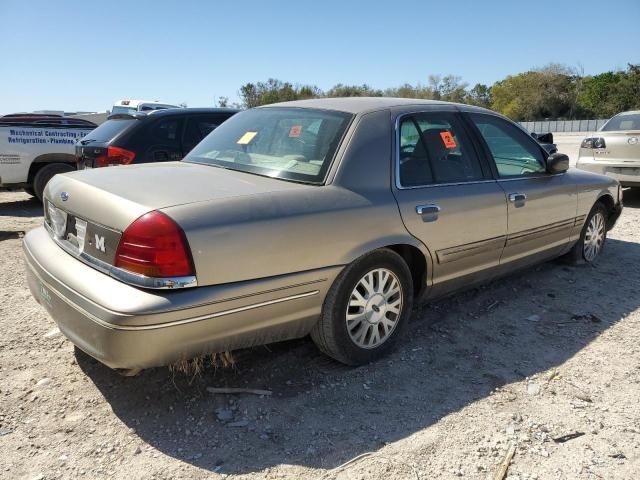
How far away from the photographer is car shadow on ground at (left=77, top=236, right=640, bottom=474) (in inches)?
100

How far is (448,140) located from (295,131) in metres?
1.13

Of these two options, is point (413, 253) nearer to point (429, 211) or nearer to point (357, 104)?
point (429, 211)

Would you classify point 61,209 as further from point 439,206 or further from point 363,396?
point 439,206

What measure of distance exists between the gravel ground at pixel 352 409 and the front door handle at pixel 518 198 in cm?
89

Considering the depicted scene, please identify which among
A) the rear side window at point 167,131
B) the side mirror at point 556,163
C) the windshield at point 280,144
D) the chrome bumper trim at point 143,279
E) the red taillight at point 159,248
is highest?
the rear side window at point 167,131

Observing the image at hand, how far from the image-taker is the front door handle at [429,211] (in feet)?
10.9

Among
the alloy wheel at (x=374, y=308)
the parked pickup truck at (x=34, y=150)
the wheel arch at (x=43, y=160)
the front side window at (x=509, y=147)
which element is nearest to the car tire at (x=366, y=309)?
the alloy wheel at (x=374, y=308)

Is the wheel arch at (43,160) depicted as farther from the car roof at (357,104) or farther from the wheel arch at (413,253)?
the wheel arch at (413,253)

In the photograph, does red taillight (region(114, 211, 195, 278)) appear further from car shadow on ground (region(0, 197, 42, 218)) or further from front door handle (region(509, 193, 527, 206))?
car shadow on ground (region(0, 197, 42, 218))

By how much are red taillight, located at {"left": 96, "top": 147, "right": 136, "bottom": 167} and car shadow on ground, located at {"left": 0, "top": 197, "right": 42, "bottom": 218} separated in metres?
2.87

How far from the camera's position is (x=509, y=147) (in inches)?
169

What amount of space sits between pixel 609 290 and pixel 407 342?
2.24 metres

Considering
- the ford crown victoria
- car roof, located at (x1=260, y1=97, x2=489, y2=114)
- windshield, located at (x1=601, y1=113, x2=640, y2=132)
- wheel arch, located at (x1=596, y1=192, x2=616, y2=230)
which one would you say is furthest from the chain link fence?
car roof, located at (x1=260, y1=97, x2=489, y2=114)

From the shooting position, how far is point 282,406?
284 cm
